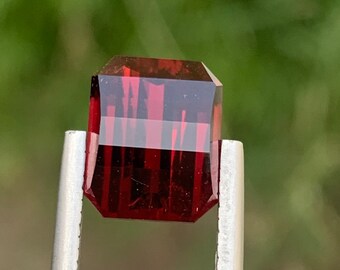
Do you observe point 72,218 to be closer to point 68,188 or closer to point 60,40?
point 68,188

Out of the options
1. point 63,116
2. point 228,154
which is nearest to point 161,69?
point 228,154

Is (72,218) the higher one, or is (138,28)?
(138,28)

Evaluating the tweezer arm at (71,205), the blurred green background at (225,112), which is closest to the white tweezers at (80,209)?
the tweezer arm at (71,205)

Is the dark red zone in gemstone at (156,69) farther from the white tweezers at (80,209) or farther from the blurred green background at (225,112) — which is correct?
the blurred green background at (225,112)

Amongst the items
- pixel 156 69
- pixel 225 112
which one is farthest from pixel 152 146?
pixel 225 112

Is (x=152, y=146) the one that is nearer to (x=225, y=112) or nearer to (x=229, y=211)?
(x=229, y=211)

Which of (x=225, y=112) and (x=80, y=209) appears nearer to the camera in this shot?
(x=80, y=209)

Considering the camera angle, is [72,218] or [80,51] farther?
[80,51]
